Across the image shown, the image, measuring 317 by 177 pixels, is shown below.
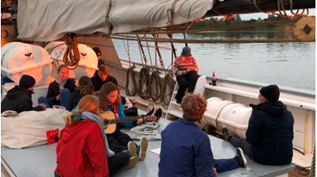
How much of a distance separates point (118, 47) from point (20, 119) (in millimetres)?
5031

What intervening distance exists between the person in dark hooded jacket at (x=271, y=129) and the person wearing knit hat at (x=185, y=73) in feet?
9.11

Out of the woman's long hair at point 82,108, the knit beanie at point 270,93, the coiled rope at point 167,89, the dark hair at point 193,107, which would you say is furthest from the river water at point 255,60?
the dark hair at point 193,107

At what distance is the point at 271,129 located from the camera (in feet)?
10.7

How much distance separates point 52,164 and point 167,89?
3.75 meters

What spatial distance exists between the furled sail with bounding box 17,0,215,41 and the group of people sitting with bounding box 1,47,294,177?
56 centimetres

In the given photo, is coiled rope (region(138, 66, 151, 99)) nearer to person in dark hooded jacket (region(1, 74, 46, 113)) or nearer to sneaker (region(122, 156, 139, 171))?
person in dark hooded jacket (region(1, 74, 46, 113))

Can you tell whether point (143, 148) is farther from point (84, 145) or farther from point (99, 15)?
point (99, 15)

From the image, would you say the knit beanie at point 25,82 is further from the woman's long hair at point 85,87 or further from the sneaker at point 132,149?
the sneaker at point 132,149

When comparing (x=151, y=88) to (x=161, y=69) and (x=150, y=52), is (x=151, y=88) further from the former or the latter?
(x=150, y=52)

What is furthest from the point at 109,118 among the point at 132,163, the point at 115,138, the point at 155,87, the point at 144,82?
the point at 144,82

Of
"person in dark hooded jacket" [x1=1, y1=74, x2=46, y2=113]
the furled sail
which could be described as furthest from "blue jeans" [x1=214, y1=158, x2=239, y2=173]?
"person in dark hooded jacket" [x1=1, y1=74, x2=46, y2=113]

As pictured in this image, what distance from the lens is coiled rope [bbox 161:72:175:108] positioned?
6.75 meters

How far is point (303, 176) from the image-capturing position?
394cm

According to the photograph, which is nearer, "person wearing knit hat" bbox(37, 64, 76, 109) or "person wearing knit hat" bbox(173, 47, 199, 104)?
"person wearing knit hat" bbox(37, 64, 76, 109)
